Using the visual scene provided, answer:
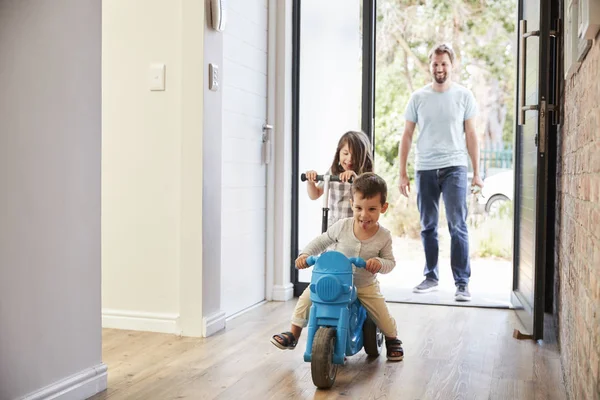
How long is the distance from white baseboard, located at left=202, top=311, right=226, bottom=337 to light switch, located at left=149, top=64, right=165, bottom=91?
1122 mm

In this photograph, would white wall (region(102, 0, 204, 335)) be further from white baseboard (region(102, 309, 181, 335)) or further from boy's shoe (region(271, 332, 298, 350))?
boy's shoe (region(271, 332, 298, 350))

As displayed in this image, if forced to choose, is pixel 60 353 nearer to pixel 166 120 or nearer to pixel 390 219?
pixel 166 120

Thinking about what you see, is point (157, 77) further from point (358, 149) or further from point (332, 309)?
point (332, 309)

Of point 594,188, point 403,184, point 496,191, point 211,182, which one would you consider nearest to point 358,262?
point 211,182

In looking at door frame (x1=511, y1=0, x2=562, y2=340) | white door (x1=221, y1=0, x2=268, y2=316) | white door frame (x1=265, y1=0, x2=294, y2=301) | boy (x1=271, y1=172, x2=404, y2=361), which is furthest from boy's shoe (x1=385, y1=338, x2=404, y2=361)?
white door frame (x1=265, y1=0, x2=294, y2=301)

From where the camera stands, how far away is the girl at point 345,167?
3.71m

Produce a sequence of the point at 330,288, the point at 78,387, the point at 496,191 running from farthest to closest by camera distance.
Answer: the point at 496,191, the point at 330,288, the point at 78,387

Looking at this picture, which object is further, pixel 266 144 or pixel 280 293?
pixel 280 293

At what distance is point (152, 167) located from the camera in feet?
12.0

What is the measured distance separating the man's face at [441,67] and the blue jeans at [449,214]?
0.65 meters

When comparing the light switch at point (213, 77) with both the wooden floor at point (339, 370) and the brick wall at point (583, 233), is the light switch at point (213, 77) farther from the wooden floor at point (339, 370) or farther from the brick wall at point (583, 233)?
the brick wall at point (583, 233)

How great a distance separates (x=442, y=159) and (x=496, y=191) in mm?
2689

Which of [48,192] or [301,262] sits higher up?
[48,192]

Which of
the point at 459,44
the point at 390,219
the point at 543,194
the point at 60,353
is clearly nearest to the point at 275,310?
the point at 543,194
